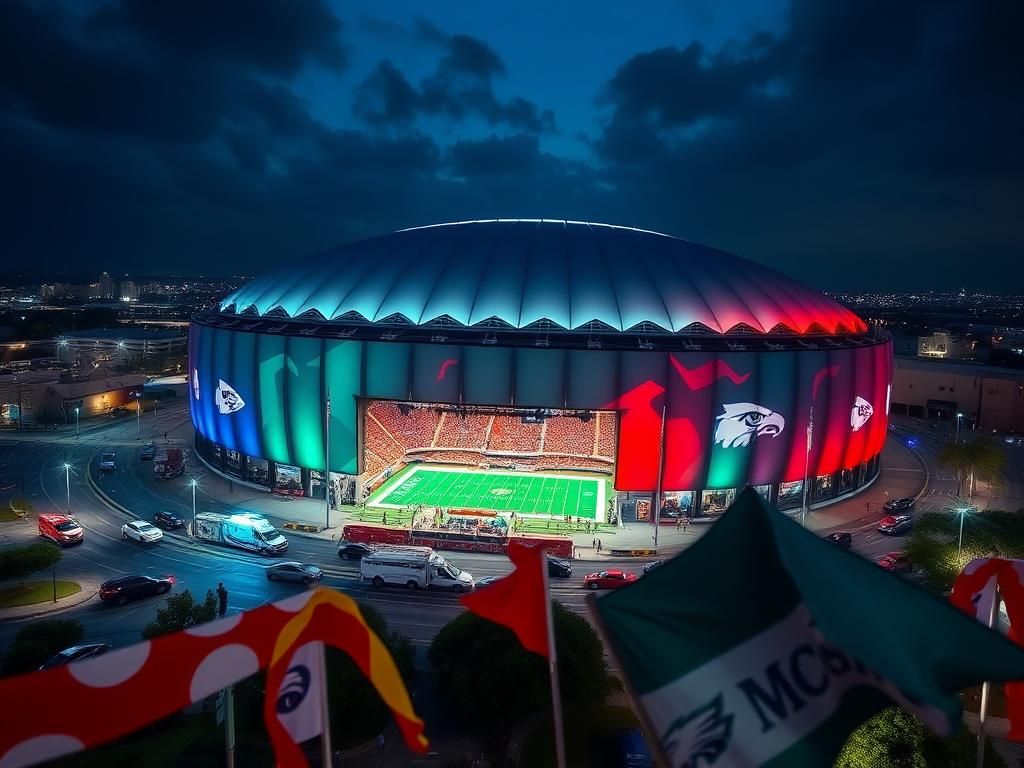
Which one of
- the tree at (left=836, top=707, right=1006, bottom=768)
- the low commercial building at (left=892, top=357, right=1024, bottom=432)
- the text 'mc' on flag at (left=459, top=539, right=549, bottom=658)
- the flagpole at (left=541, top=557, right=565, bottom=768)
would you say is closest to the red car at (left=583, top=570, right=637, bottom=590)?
the tree at (left=836, top=707, right=1006, bottom=768)

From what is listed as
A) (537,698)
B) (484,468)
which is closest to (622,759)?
(537,698)

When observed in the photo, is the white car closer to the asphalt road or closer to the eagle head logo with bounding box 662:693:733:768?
the asphalt road

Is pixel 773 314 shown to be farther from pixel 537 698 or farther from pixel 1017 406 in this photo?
pixel 1017 406

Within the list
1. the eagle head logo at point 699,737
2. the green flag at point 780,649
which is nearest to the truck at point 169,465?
the green flag at point 780,649

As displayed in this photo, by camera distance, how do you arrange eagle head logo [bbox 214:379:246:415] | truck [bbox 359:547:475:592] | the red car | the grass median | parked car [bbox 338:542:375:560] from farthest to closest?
eagle head logo [bbox 214:379:246:415] < parked car [bbox 338:542:375:560] < the red car < truck [bbox 359:547:475:592] < the grass median

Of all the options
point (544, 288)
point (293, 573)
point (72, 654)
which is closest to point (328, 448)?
point (293, 573)

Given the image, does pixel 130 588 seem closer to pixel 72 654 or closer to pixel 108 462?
pixel 72 654
